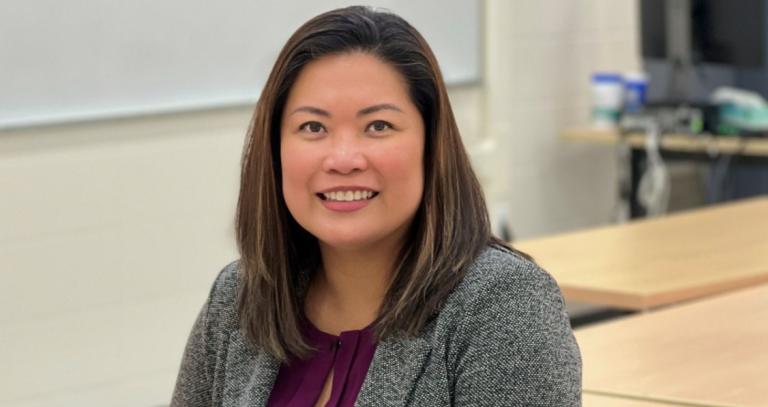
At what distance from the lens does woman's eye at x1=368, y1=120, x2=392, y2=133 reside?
5.22 feet

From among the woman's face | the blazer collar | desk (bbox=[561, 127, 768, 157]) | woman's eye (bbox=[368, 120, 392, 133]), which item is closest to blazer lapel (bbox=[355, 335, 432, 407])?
the blazer collar

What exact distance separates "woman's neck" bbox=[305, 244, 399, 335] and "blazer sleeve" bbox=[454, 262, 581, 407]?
0.16 m

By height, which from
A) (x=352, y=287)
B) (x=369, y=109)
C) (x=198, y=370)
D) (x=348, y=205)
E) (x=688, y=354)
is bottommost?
(x=688, y=354)

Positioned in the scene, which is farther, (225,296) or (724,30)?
(724,30)

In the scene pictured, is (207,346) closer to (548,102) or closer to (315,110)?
(315,110)

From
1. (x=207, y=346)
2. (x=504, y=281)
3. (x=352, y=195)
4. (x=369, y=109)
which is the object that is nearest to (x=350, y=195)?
(x=352, y=195)

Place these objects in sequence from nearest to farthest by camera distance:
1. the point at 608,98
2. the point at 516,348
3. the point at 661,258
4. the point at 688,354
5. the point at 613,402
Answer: the point at 516,348, the point at 613,402, the point at 688,354, the point at 661,258, the point at 608,98

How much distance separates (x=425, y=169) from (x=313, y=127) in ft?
0.47

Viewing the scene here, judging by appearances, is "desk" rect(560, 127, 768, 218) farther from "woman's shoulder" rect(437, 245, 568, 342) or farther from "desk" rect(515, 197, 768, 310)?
"woman's shoulder" rect(437, 245, 568, 342)

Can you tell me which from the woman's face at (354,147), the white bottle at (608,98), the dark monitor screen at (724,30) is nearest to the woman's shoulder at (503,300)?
the woman's face at (354,147)

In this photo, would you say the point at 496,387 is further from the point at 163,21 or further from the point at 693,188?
the point at 693,188

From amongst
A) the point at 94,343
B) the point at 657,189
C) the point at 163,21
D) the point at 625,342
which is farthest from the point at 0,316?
the point at 657,189

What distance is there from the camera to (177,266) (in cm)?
443

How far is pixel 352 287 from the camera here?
172 cm
